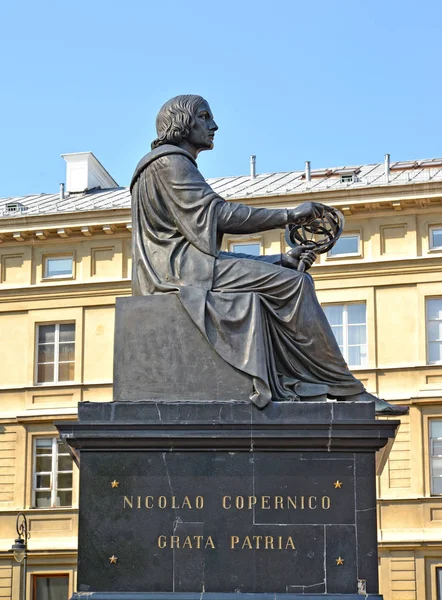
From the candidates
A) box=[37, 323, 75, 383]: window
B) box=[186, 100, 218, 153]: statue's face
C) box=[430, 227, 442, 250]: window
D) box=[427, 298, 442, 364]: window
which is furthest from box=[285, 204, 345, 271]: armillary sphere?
box=[37, 323, 75, 383]: window

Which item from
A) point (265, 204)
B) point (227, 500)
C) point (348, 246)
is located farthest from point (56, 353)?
point (227, 500)

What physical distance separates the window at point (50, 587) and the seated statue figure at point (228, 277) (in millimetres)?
26139

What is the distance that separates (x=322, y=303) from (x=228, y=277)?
25.6 meters

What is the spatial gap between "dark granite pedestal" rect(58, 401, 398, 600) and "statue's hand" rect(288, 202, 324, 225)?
1.81 m

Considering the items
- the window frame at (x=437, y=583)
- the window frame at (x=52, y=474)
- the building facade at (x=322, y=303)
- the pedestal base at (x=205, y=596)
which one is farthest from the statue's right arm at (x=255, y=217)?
the window frame at (x=52, y=474)

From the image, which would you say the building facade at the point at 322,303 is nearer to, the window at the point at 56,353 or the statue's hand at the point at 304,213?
the window at the point at 56,353

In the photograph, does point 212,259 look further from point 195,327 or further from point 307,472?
point 307,472

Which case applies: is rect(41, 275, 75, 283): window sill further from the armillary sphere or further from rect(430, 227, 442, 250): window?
the armillary sphere

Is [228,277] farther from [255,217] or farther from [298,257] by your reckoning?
[298,257]

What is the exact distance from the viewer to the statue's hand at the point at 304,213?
12.3m

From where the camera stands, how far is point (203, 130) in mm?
12766

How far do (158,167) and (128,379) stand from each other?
6.54 ft

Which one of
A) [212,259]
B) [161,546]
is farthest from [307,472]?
[212,259]

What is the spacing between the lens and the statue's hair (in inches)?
499
